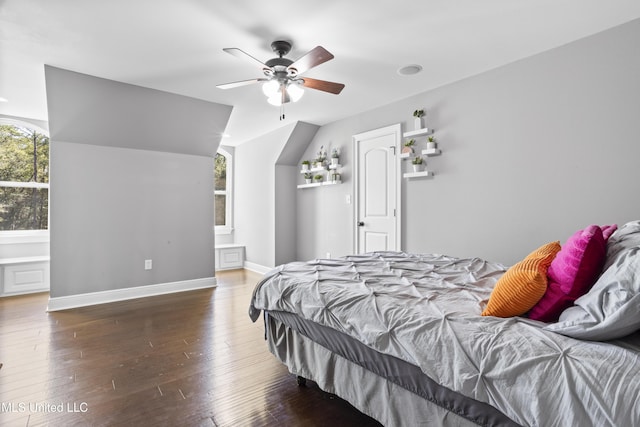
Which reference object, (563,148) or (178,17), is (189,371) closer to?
(178,17)

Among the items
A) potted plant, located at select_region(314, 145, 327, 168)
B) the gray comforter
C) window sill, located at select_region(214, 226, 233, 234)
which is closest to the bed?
the gray comforter

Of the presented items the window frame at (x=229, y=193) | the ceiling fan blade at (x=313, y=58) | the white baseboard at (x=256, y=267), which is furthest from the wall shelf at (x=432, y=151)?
the window frame at (x=229, y=193)

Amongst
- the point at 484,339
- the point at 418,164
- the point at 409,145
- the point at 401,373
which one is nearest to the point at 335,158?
the point at 409,145

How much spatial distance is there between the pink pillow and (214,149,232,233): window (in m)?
6.00

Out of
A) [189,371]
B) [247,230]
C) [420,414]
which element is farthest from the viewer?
[247,230]

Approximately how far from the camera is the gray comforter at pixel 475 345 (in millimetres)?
958

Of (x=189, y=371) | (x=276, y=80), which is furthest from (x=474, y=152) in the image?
(x=189, y=371)

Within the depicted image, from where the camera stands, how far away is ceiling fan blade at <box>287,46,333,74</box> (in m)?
2.27

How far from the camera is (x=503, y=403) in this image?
3.57 feet

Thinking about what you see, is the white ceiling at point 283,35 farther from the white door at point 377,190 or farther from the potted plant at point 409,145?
the white door at point 377,190

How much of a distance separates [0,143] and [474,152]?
643cm

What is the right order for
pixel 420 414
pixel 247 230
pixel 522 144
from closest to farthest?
1. pixel 420 414
2. pixel 522 144
3. pixel 247 230

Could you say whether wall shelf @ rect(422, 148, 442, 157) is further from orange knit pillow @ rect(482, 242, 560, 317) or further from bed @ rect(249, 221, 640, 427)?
orange knit pillow @ rect(482, 242, 560, 317)

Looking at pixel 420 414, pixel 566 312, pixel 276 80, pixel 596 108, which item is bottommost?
pixel 420 414
